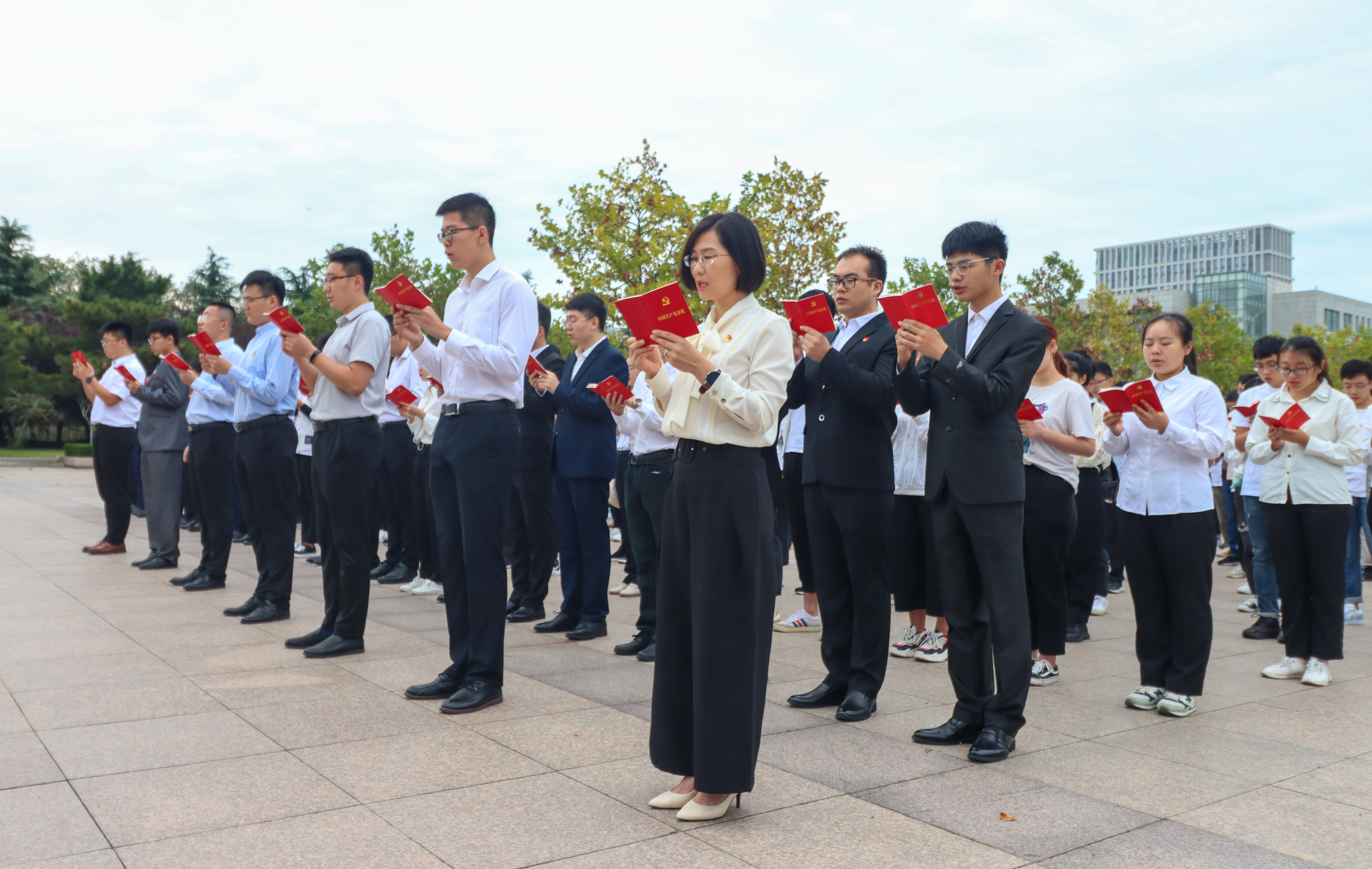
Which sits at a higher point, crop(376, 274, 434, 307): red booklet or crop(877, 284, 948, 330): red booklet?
crop(376, 274, 434, 307): red booklet

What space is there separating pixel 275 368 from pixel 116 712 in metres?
3.10

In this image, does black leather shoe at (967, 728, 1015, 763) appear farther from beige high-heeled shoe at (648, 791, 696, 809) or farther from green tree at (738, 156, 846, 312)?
green tree at (738, 156, 846, 312)

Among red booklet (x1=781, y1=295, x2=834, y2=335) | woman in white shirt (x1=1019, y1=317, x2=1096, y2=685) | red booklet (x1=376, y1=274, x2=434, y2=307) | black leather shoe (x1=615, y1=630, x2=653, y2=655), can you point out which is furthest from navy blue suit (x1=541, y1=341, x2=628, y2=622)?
woman in white shirt (x1=1019, y1=317, x2=1096, y2=685)

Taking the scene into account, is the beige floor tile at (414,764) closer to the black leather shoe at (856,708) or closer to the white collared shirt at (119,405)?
the black leather shoe at (856,708)

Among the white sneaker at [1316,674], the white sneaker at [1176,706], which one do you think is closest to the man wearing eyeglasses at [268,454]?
the white sneaker at [1176,706]

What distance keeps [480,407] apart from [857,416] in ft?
5.99

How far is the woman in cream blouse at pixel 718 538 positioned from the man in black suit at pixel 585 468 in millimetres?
3171

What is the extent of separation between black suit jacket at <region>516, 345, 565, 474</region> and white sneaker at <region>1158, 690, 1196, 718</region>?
4264 millimetres

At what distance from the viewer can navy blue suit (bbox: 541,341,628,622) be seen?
22.1 ft

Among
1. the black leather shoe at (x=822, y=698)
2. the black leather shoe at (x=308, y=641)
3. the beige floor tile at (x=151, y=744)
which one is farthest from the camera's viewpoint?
the black leather shoe at (x=308, y=641)

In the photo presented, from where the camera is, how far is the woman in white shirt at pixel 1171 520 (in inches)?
193

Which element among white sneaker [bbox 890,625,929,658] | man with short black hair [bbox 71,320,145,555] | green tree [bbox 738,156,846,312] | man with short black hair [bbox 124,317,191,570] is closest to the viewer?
white sneaker [bbox 890,625,929,658]

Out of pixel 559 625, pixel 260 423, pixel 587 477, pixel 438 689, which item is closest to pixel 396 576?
pixel 260 423

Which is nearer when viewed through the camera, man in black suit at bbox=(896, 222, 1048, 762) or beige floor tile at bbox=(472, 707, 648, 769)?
beige floor tile at bbox=(472, 707, 648, 769)
